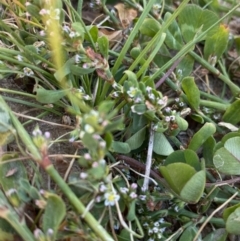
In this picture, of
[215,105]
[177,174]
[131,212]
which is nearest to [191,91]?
[215,105]

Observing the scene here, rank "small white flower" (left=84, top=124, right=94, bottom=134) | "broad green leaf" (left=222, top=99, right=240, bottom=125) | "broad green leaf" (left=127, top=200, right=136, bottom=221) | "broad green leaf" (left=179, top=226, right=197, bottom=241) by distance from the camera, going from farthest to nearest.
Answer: "broad green leaf" (left=222, top=99, right=240, bottom=125) < "broad green leaf" (left=179, top=226, right=197, bottom=241) < "broad green leaf" (left=127, top=200, right=136, bottom=221) < "small white flower" (left=84, top=124, right=94, bottom=134)

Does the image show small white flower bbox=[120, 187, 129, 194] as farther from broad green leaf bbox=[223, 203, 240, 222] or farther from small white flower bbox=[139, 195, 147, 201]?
broad green leaf bbox=[223, 203, 240, 222]

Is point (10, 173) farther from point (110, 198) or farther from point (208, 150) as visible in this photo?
point (208, 150)

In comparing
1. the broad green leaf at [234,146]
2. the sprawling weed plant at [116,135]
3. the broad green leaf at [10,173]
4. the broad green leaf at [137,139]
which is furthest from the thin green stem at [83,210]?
the broad green leaf at [234,146]

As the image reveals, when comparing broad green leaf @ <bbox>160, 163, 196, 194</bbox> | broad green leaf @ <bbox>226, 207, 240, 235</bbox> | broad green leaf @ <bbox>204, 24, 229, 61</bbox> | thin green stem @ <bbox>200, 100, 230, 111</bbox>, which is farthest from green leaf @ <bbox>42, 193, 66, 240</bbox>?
broad green leaf @ <bbox>204, 24, 229, 61</bbox>

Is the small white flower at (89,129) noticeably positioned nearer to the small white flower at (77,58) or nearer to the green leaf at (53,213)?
the green leaf at (53,213)

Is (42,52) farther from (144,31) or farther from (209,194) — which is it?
(209,194)
